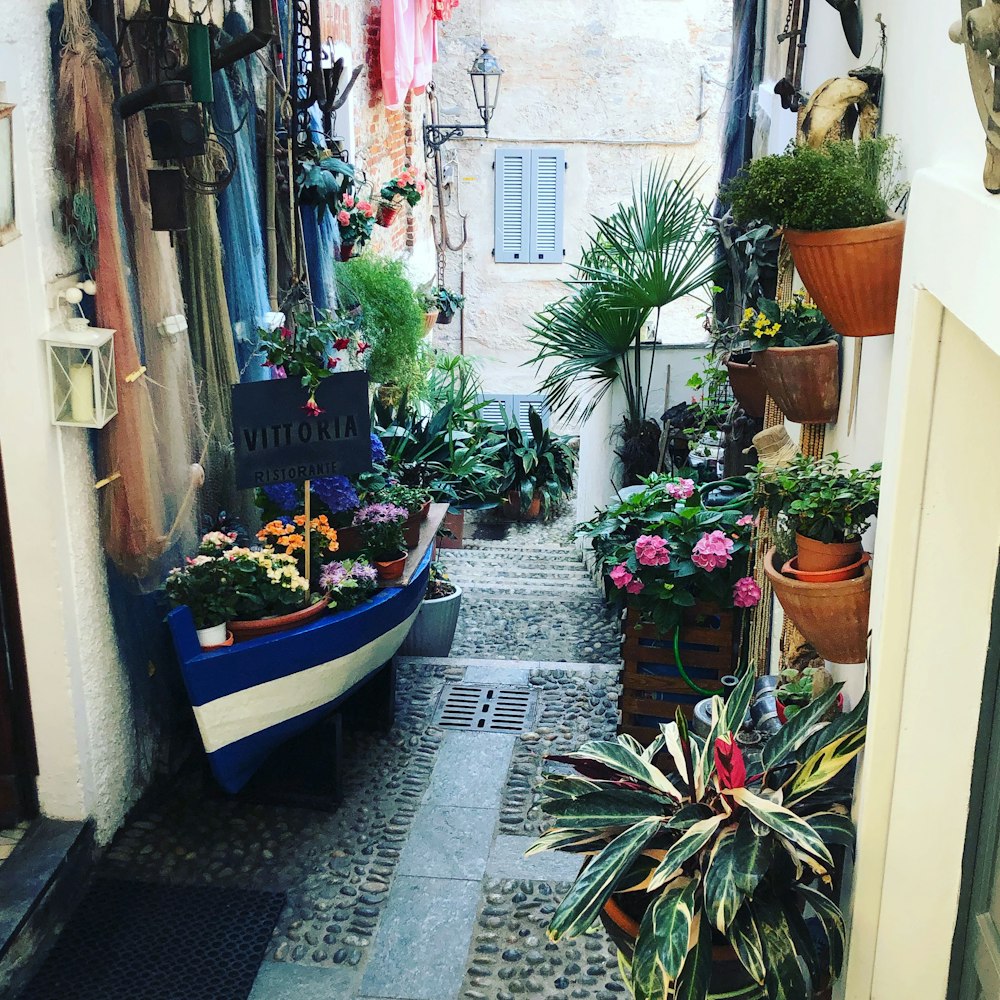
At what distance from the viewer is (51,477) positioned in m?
3.76

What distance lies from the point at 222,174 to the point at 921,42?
3.26m

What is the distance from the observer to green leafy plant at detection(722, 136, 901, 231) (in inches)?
103

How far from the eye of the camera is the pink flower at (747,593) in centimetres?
454

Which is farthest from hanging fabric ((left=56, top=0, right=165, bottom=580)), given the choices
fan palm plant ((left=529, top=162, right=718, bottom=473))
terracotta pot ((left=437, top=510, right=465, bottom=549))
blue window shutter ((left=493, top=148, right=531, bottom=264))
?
blue window shutter ((left=493, top=148, right=531, bottom=264))

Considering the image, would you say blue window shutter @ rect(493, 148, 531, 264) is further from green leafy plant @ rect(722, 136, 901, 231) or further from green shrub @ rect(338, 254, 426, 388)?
green leafy plant @ rect(722, 136, 901, 231)

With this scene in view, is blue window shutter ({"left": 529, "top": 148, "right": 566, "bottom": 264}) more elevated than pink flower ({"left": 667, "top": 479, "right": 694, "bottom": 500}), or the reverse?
blue window shutter ({"left": 529, "top": 148, "right": 566, "bottom": 264})

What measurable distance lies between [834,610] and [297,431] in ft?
8.13

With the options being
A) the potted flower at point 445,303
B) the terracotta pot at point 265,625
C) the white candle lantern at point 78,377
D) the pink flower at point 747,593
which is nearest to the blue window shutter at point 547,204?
the potted flower at point 445,303

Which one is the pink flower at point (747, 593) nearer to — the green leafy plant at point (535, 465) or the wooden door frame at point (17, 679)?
the wooden door frame at point (17, 679)

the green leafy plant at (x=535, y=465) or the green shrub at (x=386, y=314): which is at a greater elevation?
the green shrub at (x=386, y=314)

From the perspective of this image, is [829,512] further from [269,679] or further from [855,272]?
[269,679]

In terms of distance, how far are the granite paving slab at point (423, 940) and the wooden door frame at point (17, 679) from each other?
136 centimetres

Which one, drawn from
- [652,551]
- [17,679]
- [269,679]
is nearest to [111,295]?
[17,679]

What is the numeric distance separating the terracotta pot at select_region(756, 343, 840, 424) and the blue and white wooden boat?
1962 millimetres
